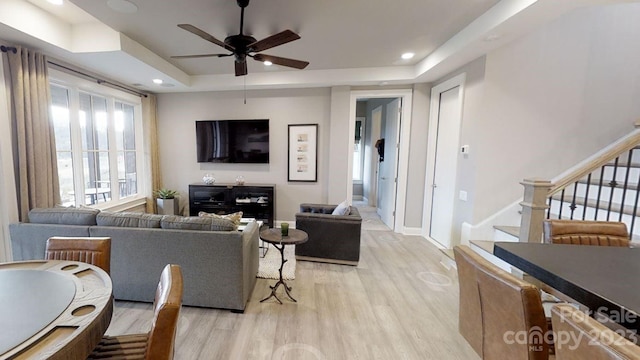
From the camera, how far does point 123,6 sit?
2.43 m

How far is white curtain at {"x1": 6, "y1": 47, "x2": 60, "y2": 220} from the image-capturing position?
276 cm

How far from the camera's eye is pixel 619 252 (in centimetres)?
128

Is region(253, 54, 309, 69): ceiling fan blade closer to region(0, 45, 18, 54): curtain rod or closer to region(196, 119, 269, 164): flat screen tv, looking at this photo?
region(196, 119, 269, 164): flat screen tv

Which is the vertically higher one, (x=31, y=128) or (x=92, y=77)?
(x=92, y=77)

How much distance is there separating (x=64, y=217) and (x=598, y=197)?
5.12 m

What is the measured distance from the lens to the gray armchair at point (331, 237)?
128 inches

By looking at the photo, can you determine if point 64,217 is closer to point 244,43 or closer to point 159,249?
point 159,249

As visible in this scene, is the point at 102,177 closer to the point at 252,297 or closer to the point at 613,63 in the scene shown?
the point at 252,297

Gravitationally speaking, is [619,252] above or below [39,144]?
below

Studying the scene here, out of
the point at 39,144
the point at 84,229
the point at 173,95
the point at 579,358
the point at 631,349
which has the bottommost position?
the point at 84,229

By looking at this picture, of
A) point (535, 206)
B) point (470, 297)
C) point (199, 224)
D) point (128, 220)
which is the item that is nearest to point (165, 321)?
point (470, 297)

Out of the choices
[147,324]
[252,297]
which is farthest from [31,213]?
[252,297]

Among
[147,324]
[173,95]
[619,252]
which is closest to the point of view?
[619,252]

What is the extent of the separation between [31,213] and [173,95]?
339cm
